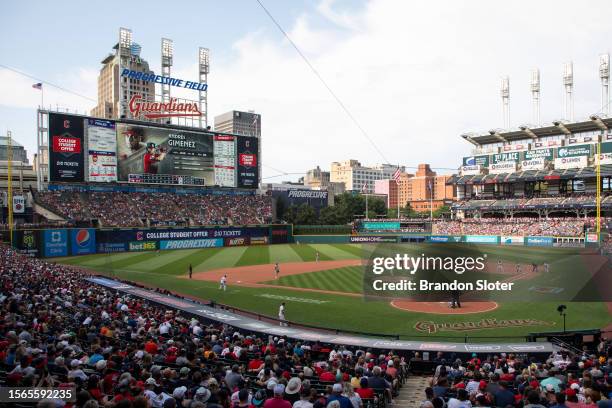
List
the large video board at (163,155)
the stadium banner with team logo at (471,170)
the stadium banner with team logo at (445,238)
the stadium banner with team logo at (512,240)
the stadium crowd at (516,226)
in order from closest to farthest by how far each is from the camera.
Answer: the stadium crowd at (516,226), the stadium banner with team logo at (512,240), the large video board at (163,155), the stadium banner with team logo at (445,238), the stadium banner with team logo at (471,170)

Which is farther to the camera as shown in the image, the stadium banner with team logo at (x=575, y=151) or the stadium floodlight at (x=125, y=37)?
the stadium floodlight at (x=125, y=37)

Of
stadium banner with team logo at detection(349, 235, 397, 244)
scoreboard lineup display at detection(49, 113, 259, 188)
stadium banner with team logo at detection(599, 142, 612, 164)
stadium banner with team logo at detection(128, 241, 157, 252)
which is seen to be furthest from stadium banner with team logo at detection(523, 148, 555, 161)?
stadium banner with team logo at detection(128, 241, 157, 252)

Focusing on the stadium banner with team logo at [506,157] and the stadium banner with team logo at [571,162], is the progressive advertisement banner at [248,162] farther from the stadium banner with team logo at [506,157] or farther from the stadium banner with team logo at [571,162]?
the stadium banner with team logo at [571,162]

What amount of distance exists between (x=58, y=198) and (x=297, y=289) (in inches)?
1545

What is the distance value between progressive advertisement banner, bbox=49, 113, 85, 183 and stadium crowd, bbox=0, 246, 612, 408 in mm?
42808

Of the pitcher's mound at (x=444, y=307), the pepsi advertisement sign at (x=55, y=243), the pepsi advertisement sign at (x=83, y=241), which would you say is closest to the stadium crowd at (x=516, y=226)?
the pitcher's mound at (x=444, y=307)

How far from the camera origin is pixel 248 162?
72312mm

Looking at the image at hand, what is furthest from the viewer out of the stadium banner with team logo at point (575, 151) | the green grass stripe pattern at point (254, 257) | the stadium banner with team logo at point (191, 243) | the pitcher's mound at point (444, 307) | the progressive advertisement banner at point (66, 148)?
the stadium banner with team logo at point (575, 151)

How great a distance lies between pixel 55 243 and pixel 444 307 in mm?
42577

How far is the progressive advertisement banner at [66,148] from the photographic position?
54.5 metres

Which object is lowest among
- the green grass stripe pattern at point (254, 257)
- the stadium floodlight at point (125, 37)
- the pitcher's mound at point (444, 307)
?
the green grass stripe pattern at point (254, 257)

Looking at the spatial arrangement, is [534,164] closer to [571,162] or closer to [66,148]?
[571,162]

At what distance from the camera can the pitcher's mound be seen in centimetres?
2420

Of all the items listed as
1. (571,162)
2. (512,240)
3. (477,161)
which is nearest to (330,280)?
(512,240)
